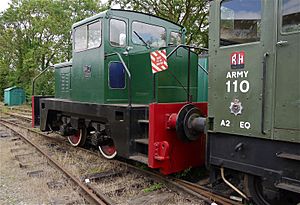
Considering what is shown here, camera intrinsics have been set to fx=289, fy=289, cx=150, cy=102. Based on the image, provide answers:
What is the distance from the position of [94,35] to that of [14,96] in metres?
22.9

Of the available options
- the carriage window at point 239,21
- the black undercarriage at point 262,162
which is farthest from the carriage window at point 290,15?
the black undercarriage at point 262,162

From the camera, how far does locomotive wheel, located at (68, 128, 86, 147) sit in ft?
24.2

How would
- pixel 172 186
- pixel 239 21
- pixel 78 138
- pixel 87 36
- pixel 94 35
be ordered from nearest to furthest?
pixel 239 21 → pixel 172 186 → pixel 94 35 → pixel 87 36 → pixel 78 138

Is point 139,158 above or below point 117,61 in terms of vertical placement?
below

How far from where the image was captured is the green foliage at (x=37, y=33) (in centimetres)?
2739

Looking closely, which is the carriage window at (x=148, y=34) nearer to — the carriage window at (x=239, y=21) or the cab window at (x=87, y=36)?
the cab window at (x=87, y=36)

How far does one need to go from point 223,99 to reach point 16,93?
26.2 meters

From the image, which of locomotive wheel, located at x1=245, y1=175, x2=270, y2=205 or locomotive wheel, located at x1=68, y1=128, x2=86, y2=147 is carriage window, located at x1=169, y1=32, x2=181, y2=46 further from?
locomotive wheel, located at x1=245, y1=175, x2=270, y2=205

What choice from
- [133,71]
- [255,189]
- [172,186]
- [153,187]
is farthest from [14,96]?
[255,189]

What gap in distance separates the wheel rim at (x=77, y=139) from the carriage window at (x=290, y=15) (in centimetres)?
563

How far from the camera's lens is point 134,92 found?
596 cm

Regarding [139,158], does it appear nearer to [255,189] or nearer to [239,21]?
[255,189]

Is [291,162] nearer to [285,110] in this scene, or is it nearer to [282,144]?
[282,144]

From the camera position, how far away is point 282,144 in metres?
3.00
